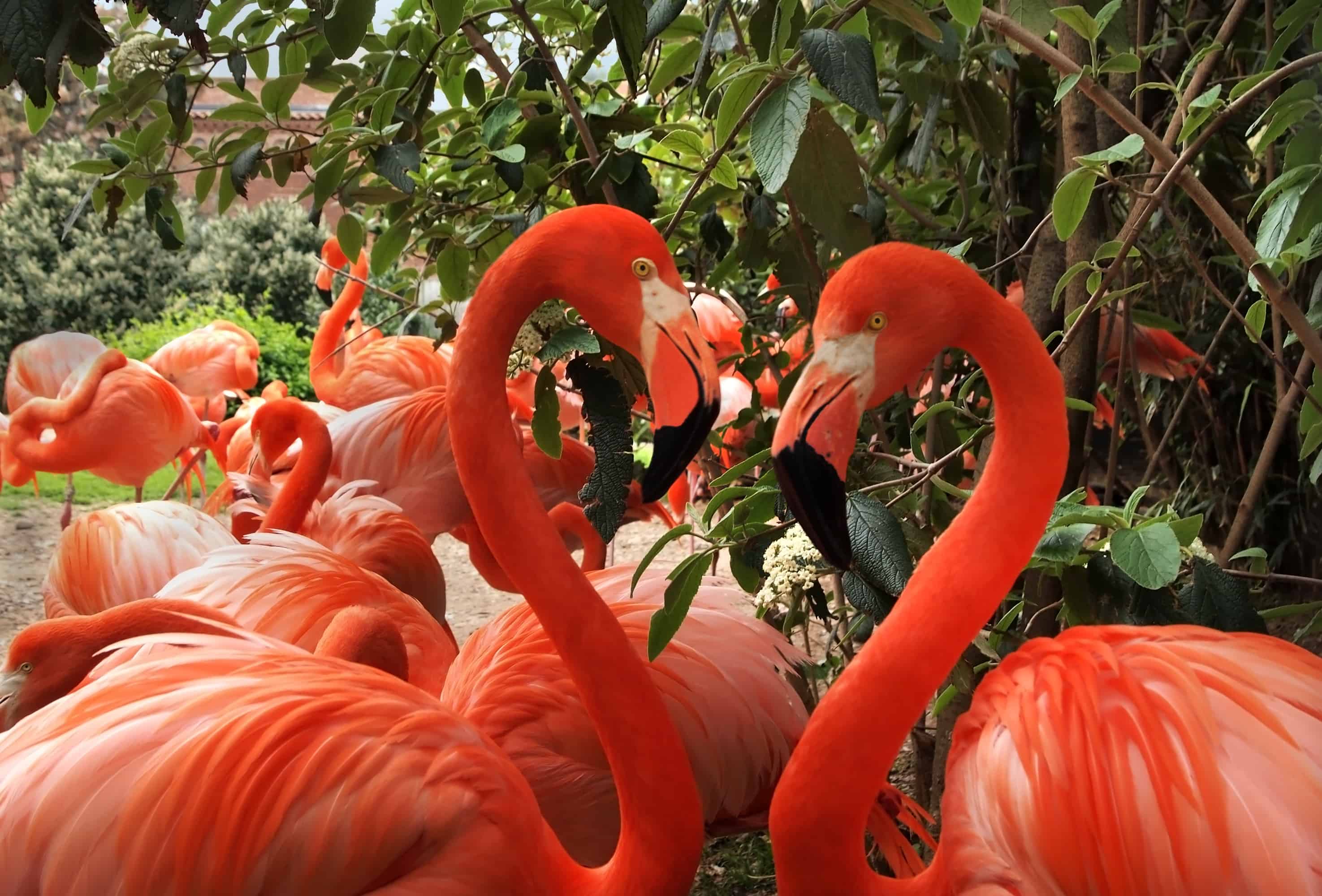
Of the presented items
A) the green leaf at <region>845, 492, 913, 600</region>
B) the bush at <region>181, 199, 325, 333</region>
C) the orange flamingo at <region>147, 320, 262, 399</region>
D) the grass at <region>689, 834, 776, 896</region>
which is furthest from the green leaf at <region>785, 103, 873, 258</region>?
the bush at <region>181, 199, 325, 333</region>

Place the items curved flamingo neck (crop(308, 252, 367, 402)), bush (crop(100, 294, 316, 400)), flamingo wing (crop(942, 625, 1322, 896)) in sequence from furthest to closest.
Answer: bush (crop(100, 294, 316, 400)) < curved flamingo neck (crop(308, 252, 367, 402)) < flamingo wing (crop(942, 625, 1322, 896))

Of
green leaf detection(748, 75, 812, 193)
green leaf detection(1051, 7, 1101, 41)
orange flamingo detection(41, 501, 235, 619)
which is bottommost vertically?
orange flamingo detection(41, 501, 235, 619)

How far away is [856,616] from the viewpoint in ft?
6.41

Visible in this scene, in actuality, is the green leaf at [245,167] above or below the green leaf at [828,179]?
above

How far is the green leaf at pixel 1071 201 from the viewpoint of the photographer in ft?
4.44

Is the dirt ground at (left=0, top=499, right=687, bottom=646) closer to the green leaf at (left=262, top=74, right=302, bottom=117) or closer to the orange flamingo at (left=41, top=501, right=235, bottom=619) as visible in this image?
the orange flamingo at (left=41, top=501, right=235, bottom=619)

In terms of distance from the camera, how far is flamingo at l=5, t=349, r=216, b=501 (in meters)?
4.37

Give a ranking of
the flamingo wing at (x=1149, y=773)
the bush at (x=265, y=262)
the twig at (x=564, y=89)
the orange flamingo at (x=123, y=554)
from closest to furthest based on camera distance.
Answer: the flamingo wing at (x=1149, y=773), the twig at (x=564, y=89), the orange flamingo at (x=123, y=554), the bush at (x=265, y=262)

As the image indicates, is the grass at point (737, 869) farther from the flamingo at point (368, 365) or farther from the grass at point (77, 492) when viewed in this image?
the grass at point (77, 492)

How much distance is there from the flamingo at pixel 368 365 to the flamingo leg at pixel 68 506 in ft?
4.48

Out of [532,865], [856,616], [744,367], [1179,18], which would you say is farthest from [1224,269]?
[532,865]

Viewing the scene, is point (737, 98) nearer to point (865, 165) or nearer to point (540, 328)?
point (540, 328)

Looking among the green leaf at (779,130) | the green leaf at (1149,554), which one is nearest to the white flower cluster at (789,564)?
the green leaf at (1149,554)

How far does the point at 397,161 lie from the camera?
1639 millimetres
